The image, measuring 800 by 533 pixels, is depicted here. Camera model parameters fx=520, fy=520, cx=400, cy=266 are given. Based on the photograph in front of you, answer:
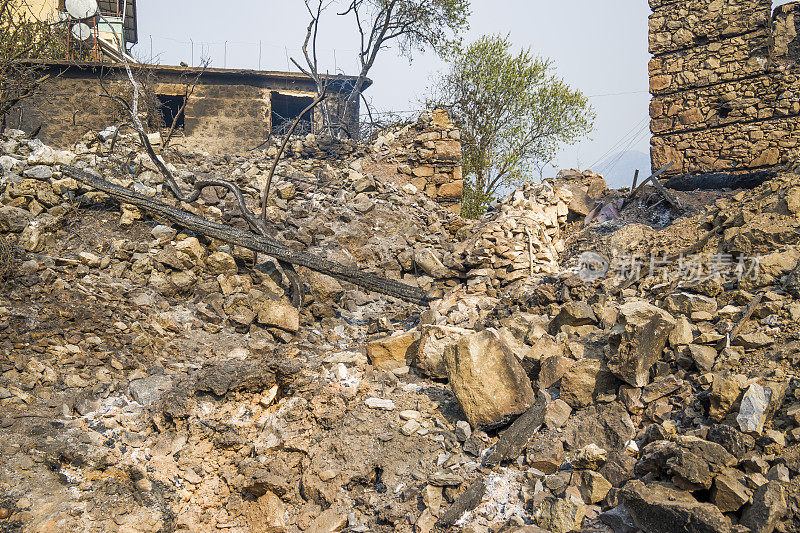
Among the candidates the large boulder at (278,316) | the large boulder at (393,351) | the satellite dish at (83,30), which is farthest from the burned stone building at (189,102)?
the large boulder at (393,351)

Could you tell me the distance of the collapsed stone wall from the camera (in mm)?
9625

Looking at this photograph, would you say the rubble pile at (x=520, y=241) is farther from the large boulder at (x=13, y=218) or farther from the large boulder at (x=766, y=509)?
the large boulder at (x=13, y=218)

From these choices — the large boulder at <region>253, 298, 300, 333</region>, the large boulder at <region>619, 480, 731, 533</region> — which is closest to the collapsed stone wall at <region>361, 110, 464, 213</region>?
the large boulder at <region>253, 298, 300, 333</region>

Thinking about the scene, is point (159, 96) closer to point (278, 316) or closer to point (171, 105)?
point (171, 105)

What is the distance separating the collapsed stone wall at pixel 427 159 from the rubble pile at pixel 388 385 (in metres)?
3.44

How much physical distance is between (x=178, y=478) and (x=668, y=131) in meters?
8.21

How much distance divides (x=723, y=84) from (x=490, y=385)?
269 inches

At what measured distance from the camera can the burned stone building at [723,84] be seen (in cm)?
750

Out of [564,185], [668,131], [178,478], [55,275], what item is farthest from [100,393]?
[668,131]

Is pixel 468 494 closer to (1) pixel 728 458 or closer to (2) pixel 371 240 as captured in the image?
(1) pixel 728 458

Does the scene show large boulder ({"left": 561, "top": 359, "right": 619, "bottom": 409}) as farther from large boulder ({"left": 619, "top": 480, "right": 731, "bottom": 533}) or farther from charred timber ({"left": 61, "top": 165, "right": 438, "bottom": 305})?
charred timber ({"left": 61, "top": 165, "right": 438, "bottom": 305})

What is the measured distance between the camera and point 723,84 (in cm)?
782

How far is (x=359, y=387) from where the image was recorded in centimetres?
444

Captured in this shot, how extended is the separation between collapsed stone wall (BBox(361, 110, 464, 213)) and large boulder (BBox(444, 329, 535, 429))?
6061mm
